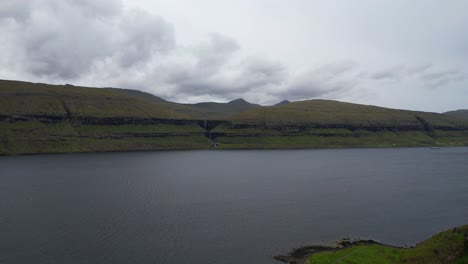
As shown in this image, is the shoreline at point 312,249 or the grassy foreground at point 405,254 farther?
the shoreline at point 312,249

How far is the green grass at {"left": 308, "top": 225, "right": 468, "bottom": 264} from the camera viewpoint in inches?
1885

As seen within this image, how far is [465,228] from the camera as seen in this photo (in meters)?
51.5

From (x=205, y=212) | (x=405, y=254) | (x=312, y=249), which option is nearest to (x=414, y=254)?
(x=405, y=254)

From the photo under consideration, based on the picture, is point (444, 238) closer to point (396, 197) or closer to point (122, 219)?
point (396, 197)

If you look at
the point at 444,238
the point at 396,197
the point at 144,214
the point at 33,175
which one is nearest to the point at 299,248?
the point at 444,238

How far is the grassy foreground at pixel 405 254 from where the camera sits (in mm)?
48031

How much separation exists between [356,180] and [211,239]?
86.2 meters

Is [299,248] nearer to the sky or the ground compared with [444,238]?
nearer to the ground

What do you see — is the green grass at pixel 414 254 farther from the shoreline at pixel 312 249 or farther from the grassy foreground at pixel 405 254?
the shoreline at pixel 312 249

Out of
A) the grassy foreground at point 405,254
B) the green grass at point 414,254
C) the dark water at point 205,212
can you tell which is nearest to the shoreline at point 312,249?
the grassy foreground at point 405,254

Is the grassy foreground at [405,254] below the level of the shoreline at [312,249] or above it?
above

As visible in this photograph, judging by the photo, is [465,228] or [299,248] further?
[299,248]

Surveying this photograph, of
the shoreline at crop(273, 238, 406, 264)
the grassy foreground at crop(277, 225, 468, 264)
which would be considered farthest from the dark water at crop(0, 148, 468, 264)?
the grassy foreground at crop(277, 225, 468, 264)

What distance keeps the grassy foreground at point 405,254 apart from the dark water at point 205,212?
6.99 metres
